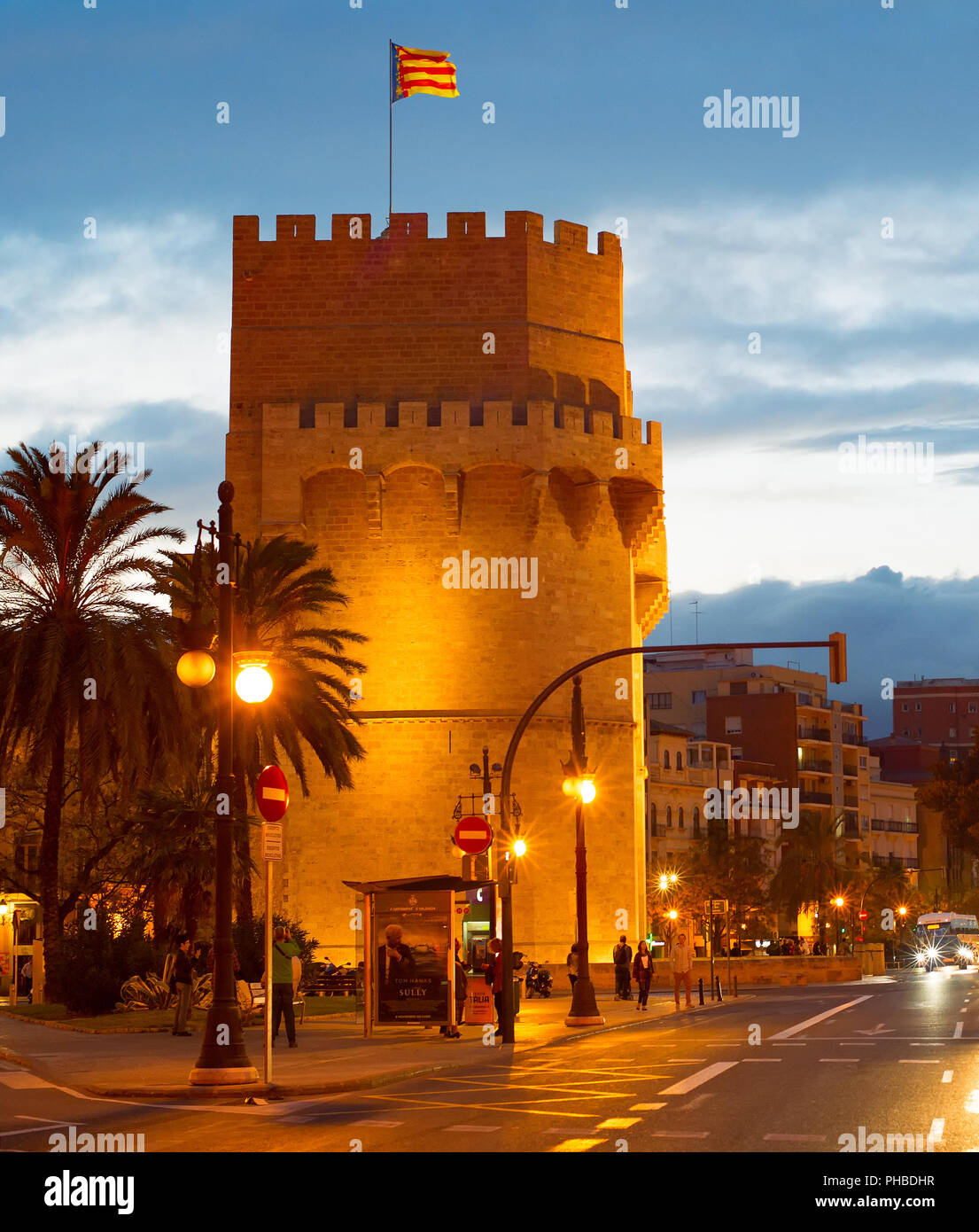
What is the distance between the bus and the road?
2413 inches

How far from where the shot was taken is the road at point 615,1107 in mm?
12609

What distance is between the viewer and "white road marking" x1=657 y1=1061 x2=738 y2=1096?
16.0m

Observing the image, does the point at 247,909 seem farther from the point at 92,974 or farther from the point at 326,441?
the point at 326,441

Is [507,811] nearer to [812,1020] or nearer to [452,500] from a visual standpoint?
[812,1020]

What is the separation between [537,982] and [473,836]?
61.7ft

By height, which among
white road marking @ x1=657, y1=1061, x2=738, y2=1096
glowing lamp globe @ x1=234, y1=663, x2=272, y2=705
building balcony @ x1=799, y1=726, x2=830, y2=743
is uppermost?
building balcony @ x1=799, y1=726, x2=830, y2=743

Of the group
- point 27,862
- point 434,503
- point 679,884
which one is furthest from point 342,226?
point 679,884

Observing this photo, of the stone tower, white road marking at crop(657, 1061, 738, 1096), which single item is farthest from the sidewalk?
the stone tower

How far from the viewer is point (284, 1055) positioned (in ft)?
73.2

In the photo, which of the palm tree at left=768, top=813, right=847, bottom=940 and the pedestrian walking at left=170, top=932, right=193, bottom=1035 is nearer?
the pedestrian walking at left=170, top=932, right=193, bottom=1035

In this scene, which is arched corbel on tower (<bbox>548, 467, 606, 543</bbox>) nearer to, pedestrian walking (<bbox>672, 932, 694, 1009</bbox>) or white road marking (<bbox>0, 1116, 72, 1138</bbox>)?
pedestrian walking (<bbox>672, 932, 694, 1009</bbox>)

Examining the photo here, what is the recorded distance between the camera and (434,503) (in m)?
46.2

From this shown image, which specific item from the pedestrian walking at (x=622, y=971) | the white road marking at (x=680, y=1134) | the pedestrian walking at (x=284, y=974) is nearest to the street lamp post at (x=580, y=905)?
the pedestrian walking at (x=284, y=974)

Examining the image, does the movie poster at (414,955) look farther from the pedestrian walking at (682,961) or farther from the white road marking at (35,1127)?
the white road marking at (35,1127)
